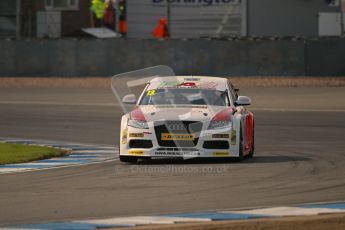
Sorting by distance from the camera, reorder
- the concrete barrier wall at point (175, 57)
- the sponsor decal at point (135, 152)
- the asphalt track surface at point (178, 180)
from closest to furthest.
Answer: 1. the asphalt track surface at point (178, 180)
2. the sponsor decal at point (135, 152)
3. the concrete barrier wall at point (175, 57)

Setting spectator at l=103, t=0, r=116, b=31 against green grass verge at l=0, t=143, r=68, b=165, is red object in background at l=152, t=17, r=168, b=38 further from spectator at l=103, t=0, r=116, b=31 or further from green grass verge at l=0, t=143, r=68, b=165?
green grass verge at l=0, t=143, r=68, b=165

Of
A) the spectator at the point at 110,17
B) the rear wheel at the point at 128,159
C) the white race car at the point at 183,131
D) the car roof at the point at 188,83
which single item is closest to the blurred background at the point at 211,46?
the spectator at the point at 110,17

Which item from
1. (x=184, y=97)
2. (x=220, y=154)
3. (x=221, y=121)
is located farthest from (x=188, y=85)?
(x=220, y=154)

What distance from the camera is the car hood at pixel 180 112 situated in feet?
53.8

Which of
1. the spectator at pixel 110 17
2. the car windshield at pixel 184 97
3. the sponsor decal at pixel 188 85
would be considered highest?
the spectator at pixel 110 17

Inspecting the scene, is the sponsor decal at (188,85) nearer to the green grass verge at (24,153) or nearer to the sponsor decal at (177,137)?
the sponsor decal at (177,137)

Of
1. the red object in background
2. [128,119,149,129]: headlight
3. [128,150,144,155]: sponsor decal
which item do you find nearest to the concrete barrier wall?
the red object in background

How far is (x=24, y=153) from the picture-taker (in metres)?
18.6

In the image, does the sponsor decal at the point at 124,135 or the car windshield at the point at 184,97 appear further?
the car windshield at the point at 184,97

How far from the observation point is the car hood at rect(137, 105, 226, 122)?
16406 mm

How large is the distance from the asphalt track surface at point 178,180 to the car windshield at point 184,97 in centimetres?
91

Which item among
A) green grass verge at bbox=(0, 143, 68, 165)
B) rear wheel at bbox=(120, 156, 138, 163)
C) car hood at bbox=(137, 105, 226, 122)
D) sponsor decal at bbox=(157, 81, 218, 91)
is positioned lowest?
green grass verge at bbox=(0, 143, 68, 165)

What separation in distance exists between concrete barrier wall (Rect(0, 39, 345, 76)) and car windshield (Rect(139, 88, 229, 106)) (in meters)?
20.3

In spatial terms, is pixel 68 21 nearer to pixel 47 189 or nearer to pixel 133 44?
pixel 133 44
